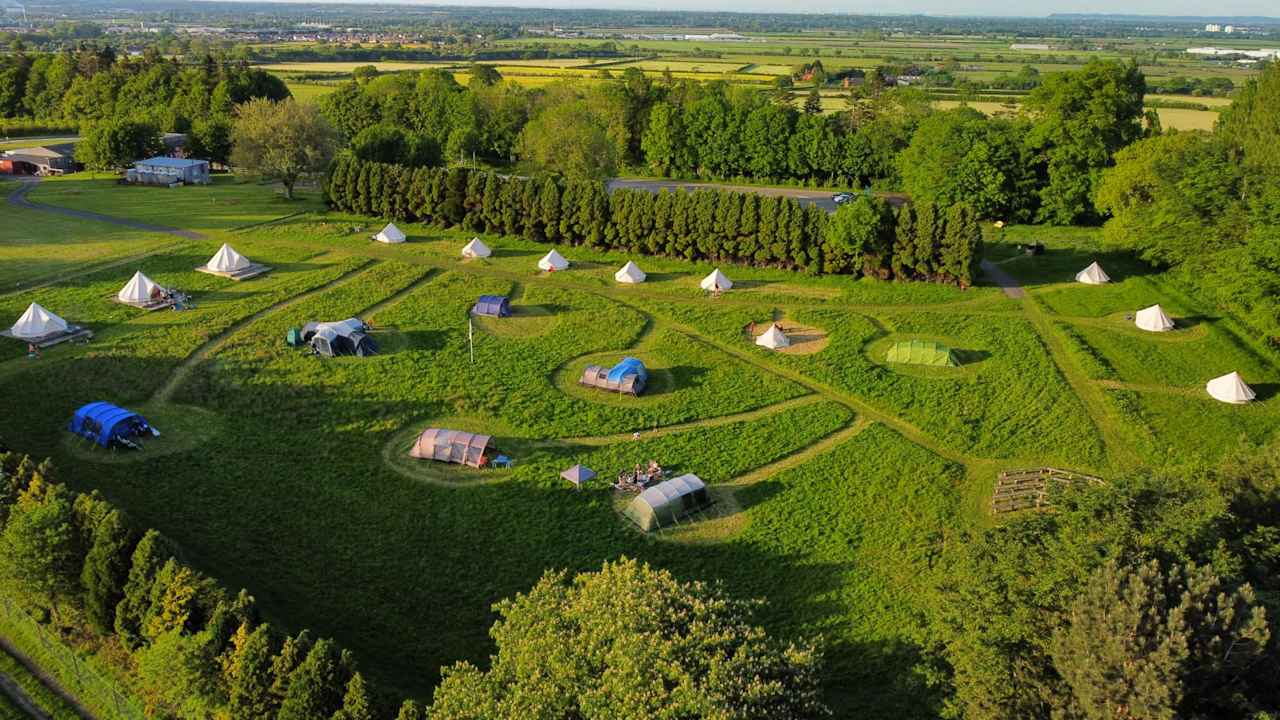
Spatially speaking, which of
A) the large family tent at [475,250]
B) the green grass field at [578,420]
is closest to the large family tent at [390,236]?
the green grass field at [578,420]

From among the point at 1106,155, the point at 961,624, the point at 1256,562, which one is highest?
the point at 1106,155

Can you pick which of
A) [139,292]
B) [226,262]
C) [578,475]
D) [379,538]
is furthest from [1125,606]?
[226,262]

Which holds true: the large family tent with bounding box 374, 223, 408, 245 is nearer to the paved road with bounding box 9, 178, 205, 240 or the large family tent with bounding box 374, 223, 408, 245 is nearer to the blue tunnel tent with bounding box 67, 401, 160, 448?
the paved road with bounding box 9, 178, 205, 240

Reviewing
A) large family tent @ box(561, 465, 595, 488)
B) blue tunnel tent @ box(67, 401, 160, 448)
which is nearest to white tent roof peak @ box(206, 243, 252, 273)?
blue tunnel tent @ box(67, 401, 160, 448)

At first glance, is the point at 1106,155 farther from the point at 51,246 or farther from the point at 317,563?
the point at 51,246

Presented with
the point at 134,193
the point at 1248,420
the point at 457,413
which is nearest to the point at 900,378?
the point at 1248,420
